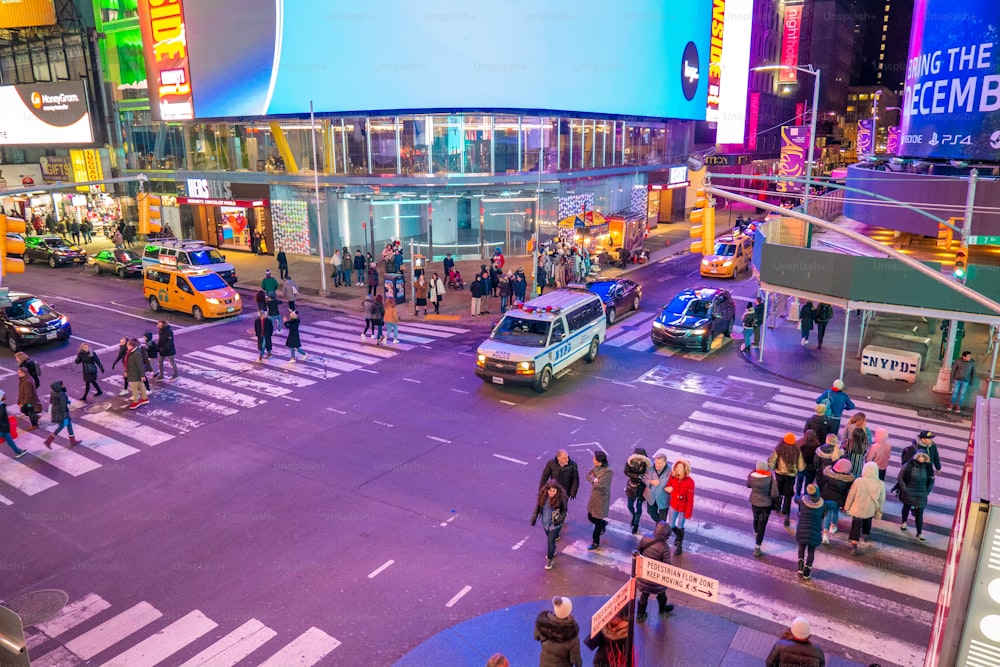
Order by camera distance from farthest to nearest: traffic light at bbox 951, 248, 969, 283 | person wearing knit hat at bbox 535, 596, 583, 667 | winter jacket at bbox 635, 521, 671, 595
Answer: traffic light at bbox 951, 248, 969, 283, winter jacket at bbox 635, 521, 671, 595, person wearing knit hat at bbox 535, 596, 583, 667

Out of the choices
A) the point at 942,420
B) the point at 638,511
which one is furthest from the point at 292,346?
the point at 942,420

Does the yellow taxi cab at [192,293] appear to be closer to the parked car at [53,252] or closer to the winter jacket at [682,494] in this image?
the parked car at [53,252]

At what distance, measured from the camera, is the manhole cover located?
9.30m

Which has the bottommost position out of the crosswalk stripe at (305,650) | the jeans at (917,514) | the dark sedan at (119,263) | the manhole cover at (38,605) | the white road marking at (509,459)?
the white road marking at (509,459)

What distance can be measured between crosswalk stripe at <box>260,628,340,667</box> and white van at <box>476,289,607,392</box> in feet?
30.9

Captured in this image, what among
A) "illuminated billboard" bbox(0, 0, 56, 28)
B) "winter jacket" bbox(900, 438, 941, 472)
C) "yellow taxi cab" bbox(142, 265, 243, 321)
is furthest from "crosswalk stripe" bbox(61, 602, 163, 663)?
"illuminated billboard" bbox(0, 0, 56, 28)

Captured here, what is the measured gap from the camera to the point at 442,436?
15.0 meters

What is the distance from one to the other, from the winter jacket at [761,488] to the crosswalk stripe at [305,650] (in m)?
6.14

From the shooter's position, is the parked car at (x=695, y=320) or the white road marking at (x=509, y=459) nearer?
the white road marking at (x=509, y=459)

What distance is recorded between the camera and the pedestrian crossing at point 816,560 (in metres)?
9.11

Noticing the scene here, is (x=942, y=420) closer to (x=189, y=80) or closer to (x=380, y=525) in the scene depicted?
(x=380, y=525)

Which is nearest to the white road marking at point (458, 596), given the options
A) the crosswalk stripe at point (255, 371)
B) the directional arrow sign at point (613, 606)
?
the directional arrow sign at point (613, 606)

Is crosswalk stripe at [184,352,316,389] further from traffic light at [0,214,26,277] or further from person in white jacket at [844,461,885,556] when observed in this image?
person in white jacket at [844,461,885,556]

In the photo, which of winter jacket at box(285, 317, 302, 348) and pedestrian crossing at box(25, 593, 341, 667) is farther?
winter jacket at box(285, 317, 302, 348)
